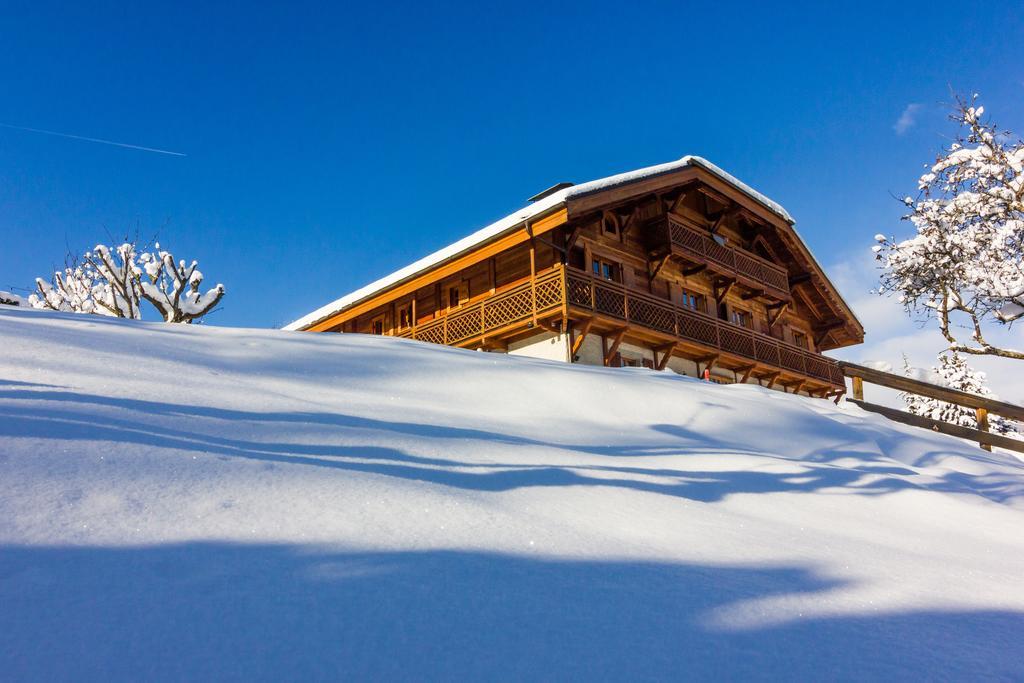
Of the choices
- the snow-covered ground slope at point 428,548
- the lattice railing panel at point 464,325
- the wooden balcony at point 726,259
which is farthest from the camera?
the wooden balcony at point 726,259

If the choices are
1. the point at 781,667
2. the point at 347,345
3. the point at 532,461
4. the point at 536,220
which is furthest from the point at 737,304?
the point at 781,667

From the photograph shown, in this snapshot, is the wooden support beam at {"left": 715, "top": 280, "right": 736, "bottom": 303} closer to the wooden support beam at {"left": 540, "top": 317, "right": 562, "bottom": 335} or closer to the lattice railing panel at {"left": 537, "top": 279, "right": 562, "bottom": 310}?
the wooden support beam at {"left": 540, "top": 317, "right": 562, "bottom": 335}

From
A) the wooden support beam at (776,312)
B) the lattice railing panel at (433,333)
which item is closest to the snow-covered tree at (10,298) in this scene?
the lattice railing panel at (433,333)

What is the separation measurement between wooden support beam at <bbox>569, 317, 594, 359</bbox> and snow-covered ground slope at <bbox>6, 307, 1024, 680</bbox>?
34.9 ft

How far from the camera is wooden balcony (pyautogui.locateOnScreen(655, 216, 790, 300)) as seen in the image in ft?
62.5

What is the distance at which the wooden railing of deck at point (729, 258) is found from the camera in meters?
19.2

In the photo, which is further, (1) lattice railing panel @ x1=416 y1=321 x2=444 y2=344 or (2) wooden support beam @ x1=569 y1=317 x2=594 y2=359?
(1) lattice railing panel @ x1=416 y1=321 x2=444 y2=344

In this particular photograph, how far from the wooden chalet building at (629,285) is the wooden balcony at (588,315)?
0.04 m

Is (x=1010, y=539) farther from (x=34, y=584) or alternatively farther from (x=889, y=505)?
(x=34, y=584)

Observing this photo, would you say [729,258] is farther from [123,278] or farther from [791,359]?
[123,278]

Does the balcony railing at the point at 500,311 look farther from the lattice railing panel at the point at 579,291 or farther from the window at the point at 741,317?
the window at the point at 741,317

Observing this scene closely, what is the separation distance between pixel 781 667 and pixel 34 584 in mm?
2235

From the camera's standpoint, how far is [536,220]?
52.2 feet

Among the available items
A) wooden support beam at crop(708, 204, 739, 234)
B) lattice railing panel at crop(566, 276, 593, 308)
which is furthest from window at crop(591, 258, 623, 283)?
wooden support beam at crop(708, 204, 739, 234)
